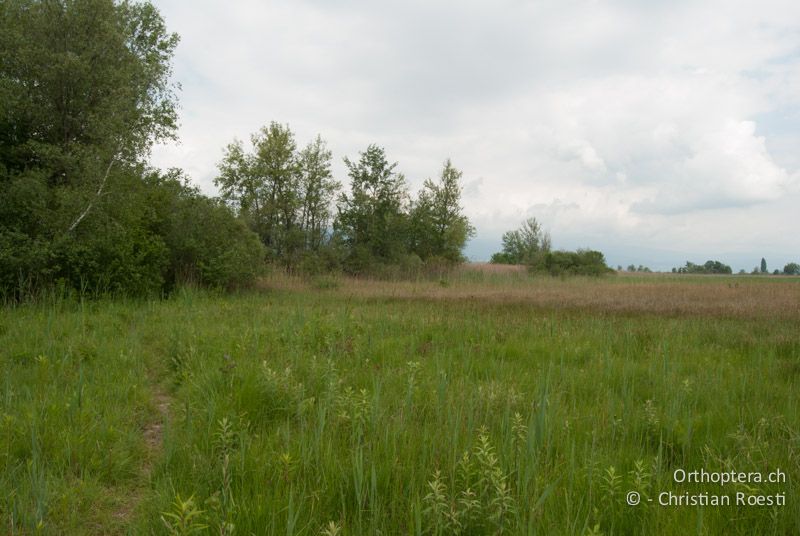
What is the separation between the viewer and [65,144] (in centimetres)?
1219

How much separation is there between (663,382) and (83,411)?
5702mm

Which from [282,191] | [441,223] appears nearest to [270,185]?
[282,191]

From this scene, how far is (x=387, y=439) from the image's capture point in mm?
3119

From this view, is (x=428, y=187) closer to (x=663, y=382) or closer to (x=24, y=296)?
(x=24, y=296)

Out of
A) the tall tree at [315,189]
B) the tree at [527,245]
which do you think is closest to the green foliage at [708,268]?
the tree at [527,245]

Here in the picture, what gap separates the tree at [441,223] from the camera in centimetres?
3722

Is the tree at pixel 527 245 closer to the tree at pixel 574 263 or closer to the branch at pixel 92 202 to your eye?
the tree at pixel 574 263

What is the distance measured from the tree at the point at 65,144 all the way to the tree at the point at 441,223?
82.8 feet

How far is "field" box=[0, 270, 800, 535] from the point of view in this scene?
8.23ft

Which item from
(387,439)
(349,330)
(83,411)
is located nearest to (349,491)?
(387,439)

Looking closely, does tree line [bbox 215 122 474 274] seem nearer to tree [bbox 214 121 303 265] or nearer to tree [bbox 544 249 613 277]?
tree [bbox 214 121 303 265]

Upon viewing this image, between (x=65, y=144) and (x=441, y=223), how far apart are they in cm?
2921

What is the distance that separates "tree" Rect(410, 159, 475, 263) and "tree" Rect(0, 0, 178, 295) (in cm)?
2524

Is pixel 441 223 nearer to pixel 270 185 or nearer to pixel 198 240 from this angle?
pixel 270 185
